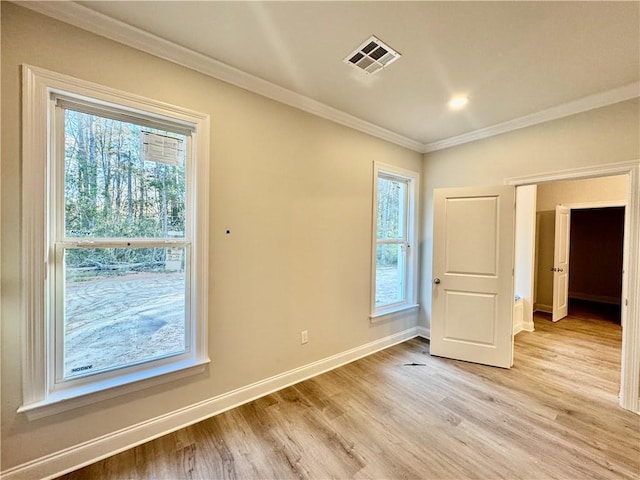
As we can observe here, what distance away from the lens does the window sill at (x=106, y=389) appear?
1430 mm

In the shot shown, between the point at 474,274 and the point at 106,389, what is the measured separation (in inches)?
131

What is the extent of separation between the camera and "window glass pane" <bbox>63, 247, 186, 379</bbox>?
1585 millimetres

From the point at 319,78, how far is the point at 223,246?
4.99 feet

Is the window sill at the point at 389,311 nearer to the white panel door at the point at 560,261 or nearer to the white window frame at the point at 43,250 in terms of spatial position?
the white window frame at the point at 43,250

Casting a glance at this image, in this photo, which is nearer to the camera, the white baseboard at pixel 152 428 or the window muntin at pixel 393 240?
the white baseboard at pixel 152 428

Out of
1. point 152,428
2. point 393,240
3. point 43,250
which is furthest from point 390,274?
point 43,250

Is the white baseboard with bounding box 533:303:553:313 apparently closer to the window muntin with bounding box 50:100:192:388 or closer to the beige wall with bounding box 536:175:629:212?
the beige wall with bounding box 536:175:629:212

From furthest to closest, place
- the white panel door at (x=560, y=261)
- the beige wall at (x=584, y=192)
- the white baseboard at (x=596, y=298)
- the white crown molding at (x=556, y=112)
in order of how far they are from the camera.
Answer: the white baseboard at (x=596, y=298), the white panel door at (x=560, y=261), the beige wall at (x=584, y=192), the white crown molding at (x=556, y=112)

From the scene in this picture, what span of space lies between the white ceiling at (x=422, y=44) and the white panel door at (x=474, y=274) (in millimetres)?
978

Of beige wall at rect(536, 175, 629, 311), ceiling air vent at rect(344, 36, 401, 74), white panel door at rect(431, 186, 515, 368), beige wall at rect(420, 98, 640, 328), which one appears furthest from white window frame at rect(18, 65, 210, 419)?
beige wall at rect(536, 175, 629, 311)

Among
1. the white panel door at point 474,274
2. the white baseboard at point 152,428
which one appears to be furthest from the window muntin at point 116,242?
the white panel door at point 474,274

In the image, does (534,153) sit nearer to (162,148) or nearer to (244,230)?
(244,230)

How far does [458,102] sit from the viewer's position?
2418 millimetres

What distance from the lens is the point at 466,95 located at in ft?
7.54
